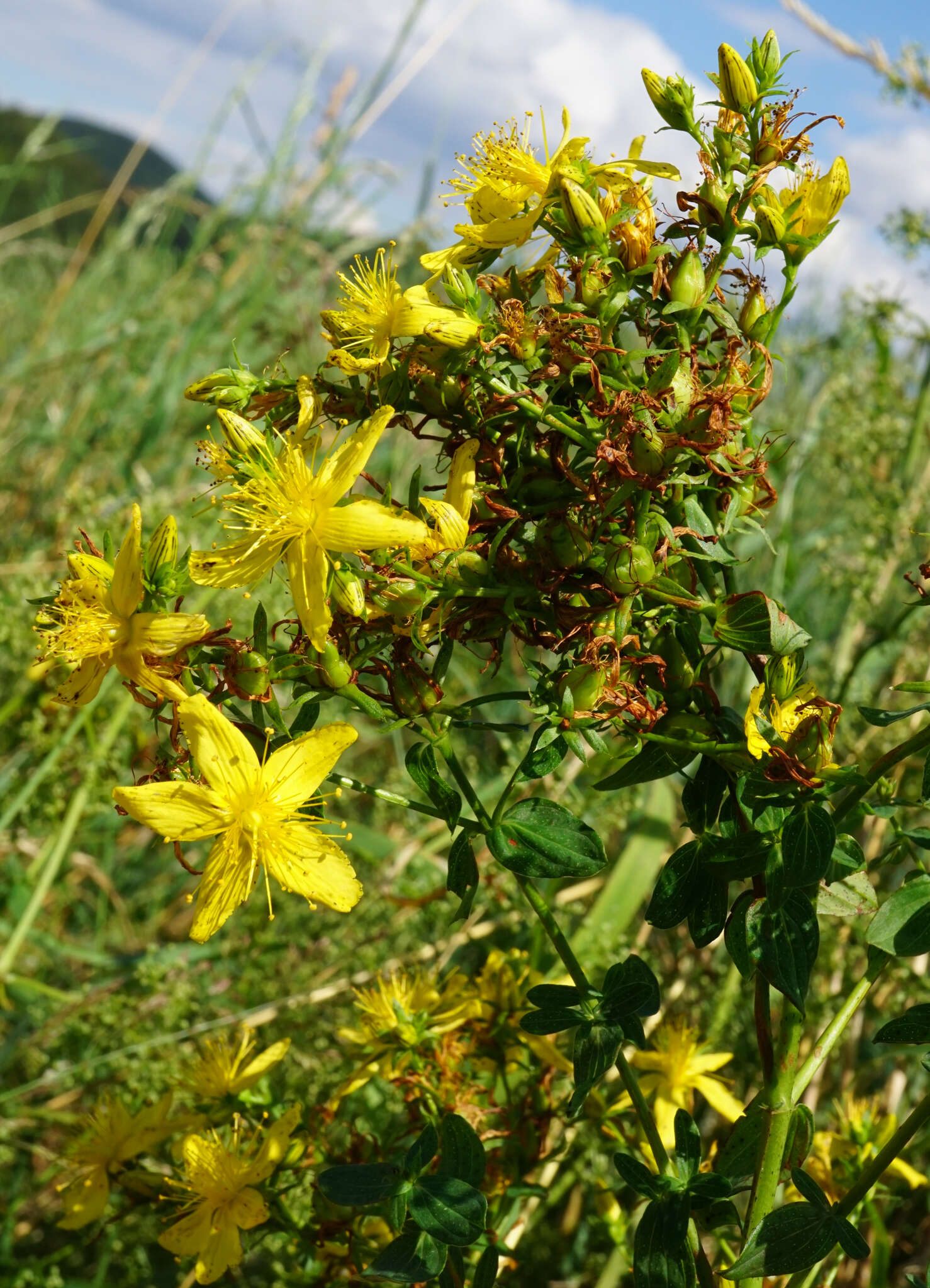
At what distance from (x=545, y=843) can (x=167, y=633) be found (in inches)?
10.4

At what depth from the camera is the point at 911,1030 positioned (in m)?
0.67

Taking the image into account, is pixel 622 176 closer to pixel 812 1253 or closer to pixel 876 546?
pixel 812 1253

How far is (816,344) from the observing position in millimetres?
2123

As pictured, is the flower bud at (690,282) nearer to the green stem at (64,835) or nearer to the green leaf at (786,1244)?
the green leaf at (786,1244)

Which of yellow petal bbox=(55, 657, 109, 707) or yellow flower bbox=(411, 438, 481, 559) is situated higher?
yellow flower bbox=(411, 438, 481, 559)

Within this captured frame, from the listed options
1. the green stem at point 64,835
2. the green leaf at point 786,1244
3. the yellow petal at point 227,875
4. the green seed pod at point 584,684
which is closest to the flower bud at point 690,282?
the green seed pod at point 584,684

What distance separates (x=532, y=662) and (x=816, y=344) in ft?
5.58

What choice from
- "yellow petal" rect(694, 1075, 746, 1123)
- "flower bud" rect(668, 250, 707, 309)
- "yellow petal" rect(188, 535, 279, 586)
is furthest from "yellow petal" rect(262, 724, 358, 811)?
"yellow petal" rect(694, 1075, 746, 1123)

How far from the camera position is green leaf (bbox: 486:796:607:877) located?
0.65 metres

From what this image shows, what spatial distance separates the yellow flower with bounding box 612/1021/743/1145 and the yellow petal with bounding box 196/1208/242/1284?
355 mm

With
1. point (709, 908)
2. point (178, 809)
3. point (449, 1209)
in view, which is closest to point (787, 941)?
point (709, 908)

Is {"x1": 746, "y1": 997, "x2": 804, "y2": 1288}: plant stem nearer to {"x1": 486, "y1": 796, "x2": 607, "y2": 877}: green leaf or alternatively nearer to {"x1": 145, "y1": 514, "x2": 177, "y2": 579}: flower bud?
{"x1": 486, "y1": 796, "x2": 607, "y2": 877}: green leaf

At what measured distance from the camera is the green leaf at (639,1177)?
2.36ft

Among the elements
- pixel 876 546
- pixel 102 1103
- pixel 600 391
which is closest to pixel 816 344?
pixel 876 546
